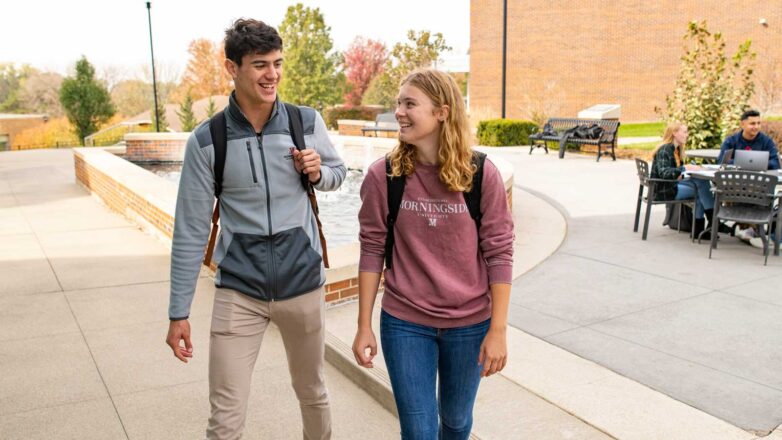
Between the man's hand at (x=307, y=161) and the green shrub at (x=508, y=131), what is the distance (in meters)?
19.2

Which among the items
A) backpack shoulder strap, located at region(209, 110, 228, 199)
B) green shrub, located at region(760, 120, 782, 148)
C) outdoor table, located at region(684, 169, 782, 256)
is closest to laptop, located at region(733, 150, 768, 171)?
outdoor table, located at region(684, 169, 782, 256)

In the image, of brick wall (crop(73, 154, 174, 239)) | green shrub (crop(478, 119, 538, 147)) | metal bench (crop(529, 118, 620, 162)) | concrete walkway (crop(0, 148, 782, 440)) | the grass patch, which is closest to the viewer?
concrete walkway (crop(0, 148, 782, 440))

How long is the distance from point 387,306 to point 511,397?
5.13ft

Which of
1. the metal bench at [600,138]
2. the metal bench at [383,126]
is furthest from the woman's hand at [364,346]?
the metal bench at [383,126]

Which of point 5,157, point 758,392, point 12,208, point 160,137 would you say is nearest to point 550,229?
point 758,392

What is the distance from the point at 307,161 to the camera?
8.63 feet

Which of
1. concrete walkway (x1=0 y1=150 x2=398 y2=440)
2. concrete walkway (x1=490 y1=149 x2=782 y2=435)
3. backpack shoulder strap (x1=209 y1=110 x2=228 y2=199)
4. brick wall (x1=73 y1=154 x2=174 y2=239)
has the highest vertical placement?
backpack shoulder strap (x1=209 y1=110 x2=228 y2=199)

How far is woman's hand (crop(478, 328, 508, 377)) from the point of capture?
2.40 meters

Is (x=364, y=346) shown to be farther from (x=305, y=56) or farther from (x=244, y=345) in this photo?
(x=305, y=56)

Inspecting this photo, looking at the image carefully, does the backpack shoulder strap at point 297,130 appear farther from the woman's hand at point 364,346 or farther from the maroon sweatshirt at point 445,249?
the woman's hand at point 364,346

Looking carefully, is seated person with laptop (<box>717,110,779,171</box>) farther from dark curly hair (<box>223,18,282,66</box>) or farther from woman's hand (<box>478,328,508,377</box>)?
dark curly hair (<box>223,18,282,66</box>)

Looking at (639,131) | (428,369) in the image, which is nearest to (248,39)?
(428,369)

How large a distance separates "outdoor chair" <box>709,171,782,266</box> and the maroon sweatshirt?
5621 millimetres

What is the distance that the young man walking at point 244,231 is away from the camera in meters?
2.61
